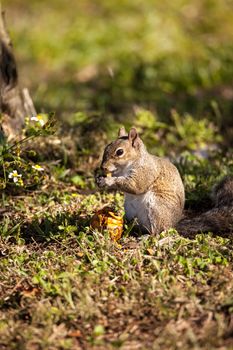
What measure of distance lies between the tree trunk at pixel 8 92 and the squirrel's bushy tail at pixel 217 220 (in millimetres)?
2157

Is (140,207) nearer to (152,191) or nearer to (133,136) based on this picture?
(152,191)

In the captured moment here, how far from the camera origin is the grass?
384cm

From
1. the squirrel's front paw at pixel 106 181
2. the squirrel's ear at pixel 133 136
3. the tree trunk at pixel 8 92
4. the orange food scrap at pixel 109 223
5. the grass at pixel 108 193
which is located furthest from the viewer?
the tree trunk at pixel 8 92

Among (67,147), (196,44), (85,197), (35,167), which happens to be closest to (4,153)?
(35,167)

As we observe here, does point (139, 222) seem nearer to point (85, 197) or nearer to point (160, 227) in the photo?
point (160, 227)

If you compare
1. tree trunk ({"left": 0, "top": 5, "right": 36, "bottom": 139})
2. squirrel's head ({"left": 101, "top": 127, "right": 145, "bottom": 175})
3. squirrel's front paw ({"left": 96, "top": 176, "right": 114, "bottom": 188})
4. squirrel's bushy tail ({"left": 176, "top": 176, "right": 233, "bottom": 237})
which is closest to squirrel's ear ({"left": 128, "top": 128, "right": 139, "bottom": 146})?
squirrel's head ({"left": 101, "top": 127, "right": 145, "bottom": 175})

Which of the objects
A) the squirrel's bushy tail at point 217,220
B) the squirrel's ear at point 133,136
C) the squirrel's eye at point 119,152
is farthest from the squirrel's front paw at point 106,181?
the squirrel's bushy tail at point 217,220

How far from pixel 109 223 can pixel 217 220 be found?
83cm

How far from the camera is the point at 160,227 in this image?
4.95 metres

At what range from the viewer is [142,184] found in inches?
198

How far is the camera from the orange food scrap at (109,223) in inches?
190

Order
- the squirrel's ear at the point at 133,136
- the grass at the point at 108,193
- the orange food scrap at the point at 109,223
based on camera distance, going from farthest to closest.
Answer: the squirrel's ear at the point at 133,136
the orange food scrap at the point at 109,223
the grass at the point at 108,193

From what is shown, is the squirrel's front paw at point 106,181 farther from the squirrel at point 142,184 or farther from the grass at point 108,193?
the grass at point 108,193

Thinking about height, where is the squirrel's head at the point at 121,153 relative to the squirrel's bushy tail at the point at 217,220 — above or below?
above
